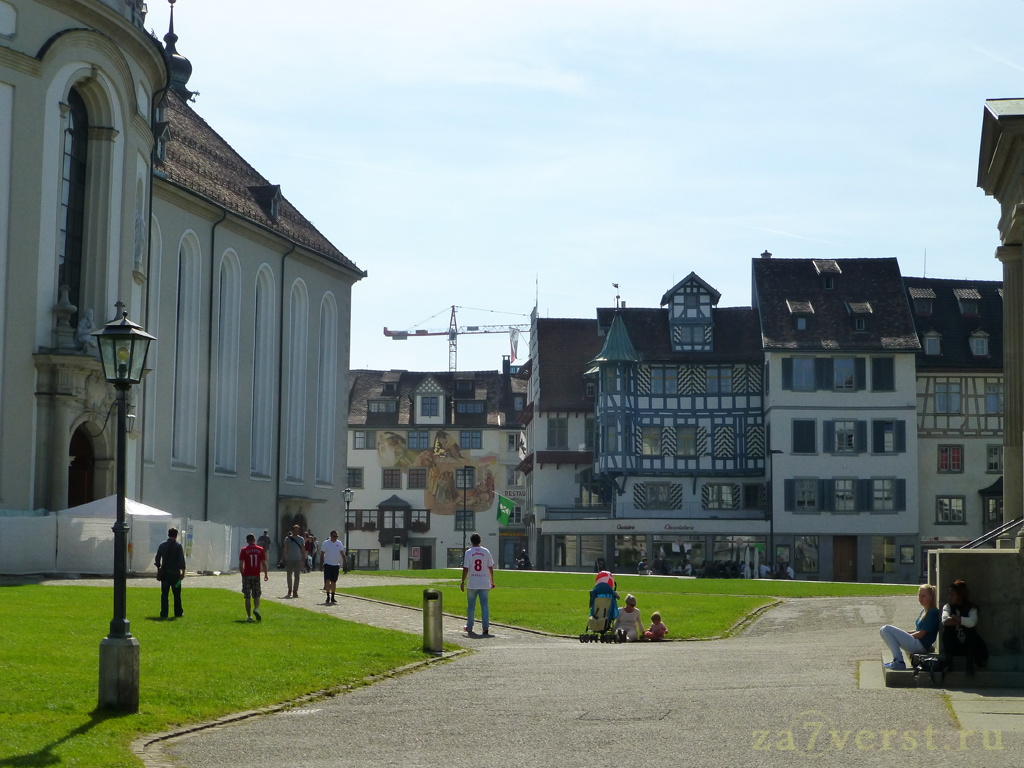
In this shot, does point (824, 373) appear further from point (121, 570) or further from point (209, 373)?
point (121, 570)

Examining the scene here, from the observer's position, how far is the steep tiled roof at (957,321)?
2970 inches

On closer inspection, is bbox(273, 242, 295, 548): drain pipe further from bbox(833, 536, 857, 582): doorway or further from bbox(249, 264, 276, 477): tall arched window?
bbox(833, 536, 857, 582): doorway

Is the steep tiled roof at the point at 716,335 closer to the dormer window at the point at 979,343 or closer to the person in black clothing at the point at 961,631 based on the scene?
the dormer window at the point at 979,343

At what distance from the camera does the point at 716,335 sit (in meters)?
77.6

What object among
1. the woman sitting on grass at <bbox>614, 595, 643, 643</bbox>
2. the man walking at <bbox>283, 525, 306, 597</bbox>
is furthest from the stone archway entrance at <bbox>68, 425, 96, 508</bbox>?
the woman sitting on grass at <bbox>614, 595, 643, 643</bbox>

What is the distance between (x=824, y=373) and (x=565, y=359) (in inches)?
684

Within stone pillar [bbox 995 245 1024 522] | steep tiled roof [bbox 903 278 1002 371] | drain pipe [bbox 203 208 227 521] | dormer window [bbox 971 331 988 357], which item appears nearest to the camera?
stone pillar [bbox 995 245 1024 522]

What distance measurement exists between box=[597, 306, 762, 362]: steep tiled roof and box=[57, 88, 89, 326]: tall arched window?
4105 centimetres

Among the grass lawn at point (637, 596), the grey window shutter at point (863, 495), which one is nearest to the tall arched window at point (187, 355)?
the grass lawn at point (637, 596)

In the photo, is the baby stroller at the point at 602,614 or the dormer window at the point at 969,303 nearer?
the baby stroller at the point at 602,614

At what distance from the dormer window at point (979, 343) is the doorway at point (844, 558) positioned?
39.4 feet

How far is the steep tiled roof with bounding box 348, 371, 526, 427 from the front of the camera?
335ft

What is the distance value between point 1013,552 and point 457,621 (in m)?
13.5

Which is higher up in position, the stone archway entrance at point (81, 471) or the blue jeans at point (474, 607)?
the stone archway entrance at point (81, 471)
